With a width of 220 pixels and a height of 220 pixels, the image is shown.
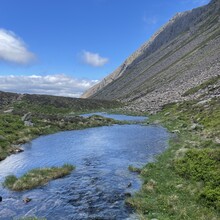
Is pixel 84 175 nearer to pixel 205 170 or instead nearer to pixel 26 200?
pixel 26 200

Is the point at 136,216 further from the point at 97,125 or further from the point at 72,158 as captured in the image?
the point at 97,125

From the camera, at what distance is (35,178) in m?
26.2

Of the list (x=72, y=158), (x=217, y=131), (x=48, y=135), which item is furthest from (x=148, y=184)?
(x=48, y=135)

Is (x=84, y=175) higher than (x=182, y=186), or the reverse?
(x=182, y=186)

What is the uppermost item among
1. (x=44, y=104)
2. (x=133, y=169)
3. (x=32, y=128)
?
(x=44, y=104)

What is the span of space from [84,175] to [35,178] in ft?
14.9

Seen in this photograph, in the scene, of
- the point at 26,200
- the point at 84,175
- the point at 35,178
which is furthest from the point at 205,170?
the point at 35,178

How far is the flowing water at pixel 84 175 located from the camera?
65.9 feet

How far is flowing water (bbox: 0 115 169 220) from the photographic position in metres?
20.1

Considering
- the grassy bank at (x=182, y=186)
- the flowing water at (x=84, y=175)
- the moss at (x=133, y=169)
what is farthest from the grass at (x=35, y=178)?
the grassy bank at (x=182, y=186)

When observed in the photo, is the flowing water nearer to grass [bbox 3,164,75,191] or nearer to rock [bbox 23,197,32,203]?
rock [bbox 23,197,32,203]

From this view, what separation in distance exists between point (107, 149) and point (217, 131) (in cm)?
1460

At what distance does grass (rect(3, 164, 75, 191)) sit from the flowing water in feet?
2.37

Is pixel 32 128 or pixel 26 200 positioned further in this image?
pixel 32 128
